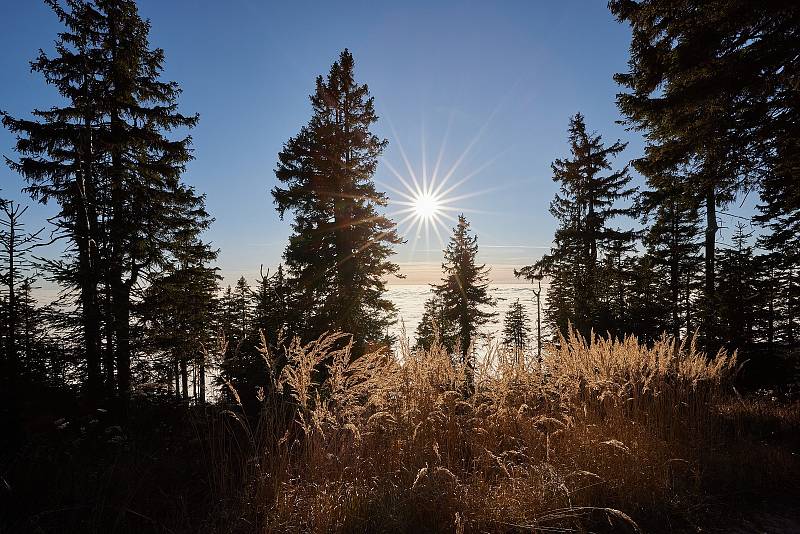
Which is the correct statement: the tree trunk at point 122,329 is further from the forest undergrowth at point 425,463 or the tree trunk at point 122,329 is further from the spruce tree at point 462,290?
the spruce tree at point 462,290

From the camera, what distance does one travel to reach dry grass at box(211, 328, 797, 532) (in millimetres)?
2520

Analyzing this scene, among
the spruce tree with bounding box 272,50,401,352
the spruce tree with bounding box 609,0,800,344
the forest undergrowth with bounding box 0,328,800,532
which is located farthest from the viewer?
the spruce tree with bounding box 272,50,401,352

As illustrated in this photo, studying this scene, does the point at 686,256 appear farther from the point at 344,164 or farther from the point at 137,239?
the point at 137,239

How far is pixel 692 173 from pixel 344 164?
1212cm

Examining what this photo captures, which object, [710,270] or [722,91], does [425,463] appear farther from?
[710,270]

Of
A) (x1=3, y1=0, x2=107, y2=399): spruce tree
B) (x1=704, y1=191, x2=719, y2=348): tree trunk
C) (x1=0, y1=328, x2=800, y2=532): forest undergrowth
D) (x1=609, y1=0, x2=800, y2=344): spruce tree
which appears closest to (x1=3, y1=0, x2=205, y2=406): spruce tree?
(x1=3, y1=0, x2=107, y2=399): spruce tree

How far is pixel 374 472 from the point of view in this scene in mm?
2971

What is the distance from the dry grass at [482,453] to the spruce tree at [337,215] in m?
11.0

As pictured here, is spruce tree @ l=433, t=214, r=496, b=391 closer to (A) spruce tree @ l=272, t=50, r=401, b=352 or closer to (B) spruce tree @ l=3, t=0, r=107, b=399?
(A) spruce tree @ l=272, t=50, r=401, b=352

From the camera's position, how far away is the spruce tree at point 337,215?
49.4 ft

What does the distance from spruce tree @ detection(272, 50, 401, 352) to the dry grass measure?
11.0 meters

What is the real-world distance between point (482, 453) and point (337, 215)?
13.2 m

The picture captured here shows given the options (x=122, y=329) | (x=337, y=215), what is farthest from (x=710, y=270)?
(x=122, y=329)

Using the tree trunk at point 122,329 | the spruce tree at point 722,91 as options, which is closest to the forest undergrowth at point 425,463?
the spruce tree at point 722,91
